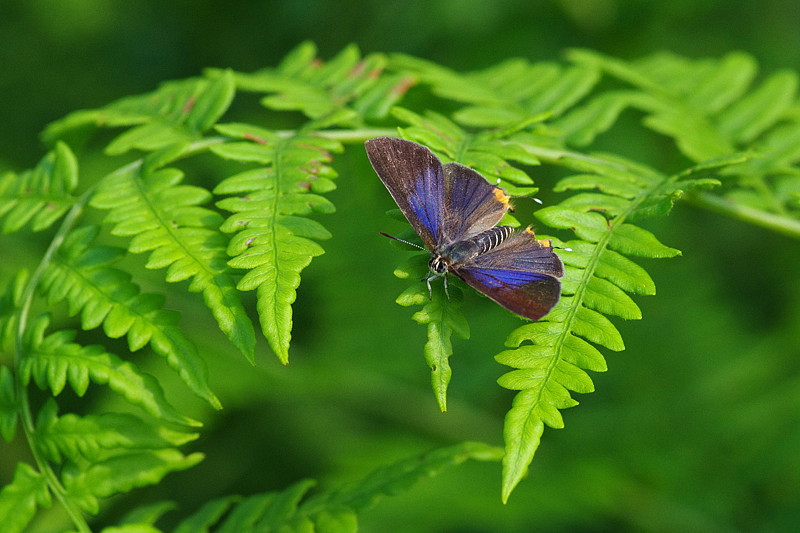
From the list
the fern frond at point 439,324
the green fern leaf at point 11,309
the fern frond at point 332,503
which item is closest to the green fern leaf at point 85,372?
the green fern leaf at point 11,309

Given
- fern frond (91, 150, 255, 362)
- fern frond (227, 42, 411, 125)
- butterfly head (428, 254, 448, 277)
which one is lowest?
butterfly head (428, 254, 448, 277)

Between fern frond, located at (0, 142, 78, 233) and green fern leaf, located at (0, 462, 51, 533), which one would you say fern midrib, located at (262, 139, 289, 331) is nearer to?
fern frond, located at (0, 142, 78, 233)

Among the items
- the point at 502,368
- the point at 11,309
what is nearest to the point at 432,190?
the point at 11,309

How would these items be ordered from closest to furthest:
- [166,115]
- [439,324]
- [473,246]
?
[439,324]
[473,246]
[166,115]

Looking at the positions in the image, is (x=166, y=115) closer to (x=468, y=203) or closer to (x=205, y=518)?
(x=468, y=203)

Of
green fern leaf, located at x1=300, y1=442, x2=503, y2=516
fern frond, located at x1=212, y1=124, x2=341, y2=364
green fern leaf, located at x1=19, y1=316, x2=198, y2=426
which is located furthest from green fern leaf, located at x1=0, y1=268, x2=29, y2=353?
green fern leaf, located at x1=300, y1=442, x2=503, y2=516
